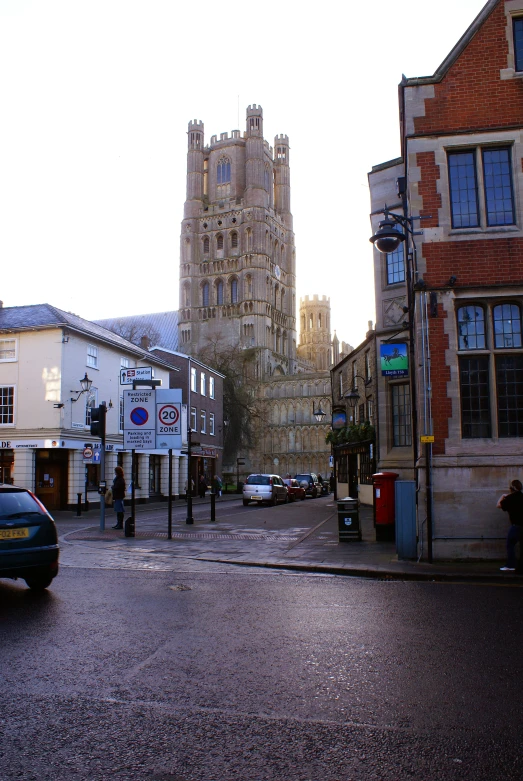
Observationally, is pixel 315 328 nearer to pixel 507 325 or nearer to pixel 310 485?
pixel 310 485

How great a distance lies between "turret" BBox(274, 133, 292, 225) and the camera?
381 feet

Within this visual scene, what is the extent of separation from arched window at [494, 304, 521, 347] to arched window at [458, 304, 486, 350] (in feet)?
0.81

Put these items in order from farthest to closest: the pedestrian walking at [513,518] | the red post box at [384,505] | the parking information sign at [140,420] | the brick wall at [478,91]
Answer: the parking information sign at [140,420] < the red post box at [384,505] < the brick wall at [478,91] < the pedestrian walking at [513,518]

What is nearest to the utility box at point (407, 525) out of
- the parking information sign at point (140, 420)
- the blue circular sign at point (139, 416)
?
the parking information sign at point (140, 420)

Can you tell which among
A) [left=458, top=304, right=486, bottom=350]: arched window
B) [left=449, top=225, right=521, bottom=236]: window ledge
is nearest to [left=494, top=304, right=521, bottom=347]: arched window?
[left=458, top=304, right=486, bottom=350]: arched window

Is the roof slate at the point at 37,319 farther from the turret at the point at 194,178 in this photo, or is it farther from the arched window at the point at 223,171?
the arched window at the point at 223,171

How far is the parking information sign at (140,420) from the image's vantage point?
56.5 ft

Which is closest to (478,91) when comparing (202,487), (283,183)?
(202,487)

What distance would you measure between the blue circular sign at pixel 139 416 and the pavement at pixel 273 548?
289 centimetres

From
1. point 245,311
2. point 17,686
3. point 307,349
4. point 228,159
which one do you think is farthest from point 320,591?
point 307,349

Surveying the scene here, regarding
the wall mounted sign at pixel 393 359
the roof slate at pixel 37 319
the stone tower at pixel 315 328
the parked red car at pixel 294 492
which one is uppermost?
the stone tower at pixel 315 328

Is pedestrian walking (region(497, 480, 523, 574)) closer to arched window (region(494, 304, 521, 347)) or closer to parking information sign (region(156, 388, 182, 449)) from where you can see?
arched window (region(494, 304, 521, 347))

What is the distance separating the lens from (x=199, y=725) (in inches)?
166

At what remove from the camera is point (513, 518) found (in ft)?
34.4
